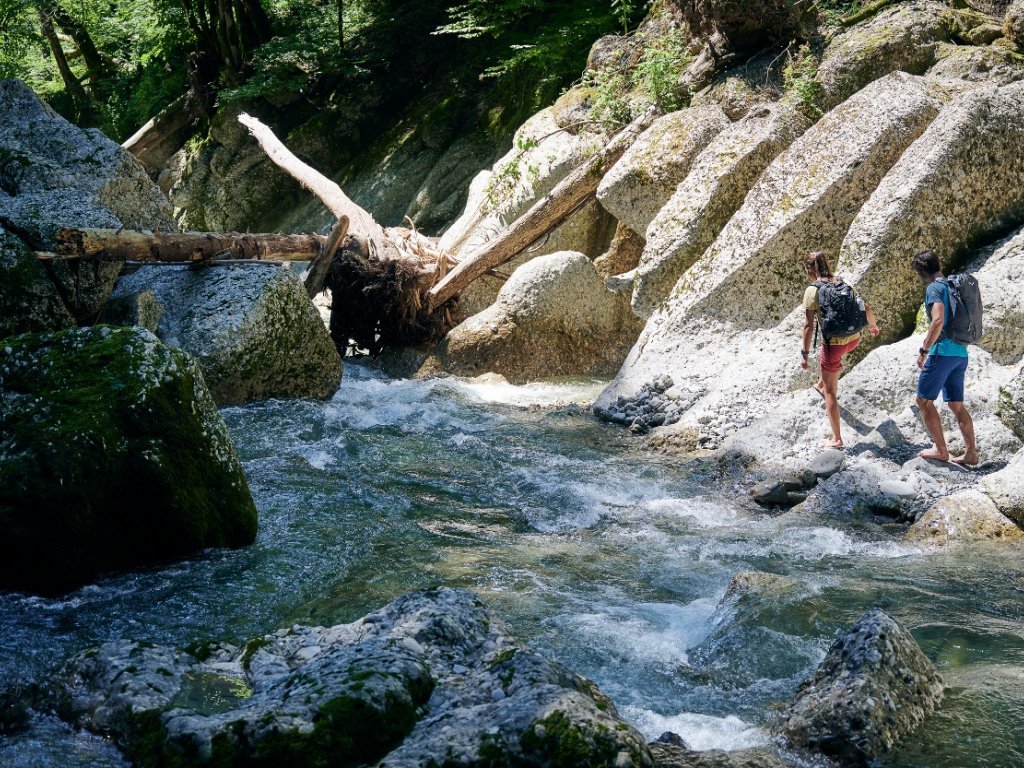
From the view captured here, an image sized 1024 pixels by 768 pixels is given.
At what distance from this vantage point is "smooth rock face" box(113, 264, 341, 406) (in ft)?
Answer: 36.6

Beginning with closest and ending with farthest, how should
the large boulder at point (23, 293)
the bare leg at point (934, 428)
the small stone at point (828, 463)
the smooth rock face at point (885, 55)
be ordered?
the bare leg at point (934, 428)
the small stone at point (828, 463)
the large boulder at point (23, 293)
the smooth rock face at point (885, 55)

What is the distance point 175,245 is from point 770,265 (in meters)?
6.94

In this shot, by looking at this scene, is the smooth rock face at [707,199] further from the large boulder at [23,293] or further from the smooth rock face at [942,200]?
the large boulder at [23,293]

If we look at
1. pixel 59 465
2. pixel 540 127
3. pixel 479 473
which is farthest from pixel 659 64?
pixel 59 465

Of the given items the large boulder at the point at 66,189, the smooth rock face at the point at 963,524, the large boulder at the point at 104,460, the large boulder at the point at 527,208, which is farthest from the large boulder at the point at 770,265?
the large boulder at the point at 66,189

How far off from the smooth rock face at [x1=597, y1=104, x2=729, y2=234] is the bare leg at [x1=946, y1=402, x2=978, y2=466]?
6.07 m

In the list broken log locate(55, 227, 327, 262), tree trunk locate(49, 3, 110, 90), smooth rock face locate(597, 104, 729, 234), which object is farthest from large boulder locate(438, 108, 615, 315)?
tree trunk locate(49, 3, 110, 90)

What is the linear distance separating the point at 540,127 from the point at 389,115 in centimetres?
849

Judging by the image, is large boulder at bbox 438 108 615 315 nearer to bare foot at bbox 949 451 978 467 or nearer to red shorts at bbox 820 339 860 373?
red shorts at bbox 820 339 860 373

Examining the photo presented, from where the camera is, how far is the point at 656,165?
44.0ft

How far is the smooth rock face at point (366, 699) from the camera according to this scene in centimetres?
346

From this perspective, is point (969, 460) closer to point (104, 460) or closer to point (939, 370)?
point (939, 370)

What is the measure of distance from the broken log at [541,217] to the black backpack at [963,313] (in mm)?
7425

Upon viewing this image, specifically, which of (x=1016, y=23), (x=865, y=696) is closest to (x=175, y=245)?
(x=865, y=696)
